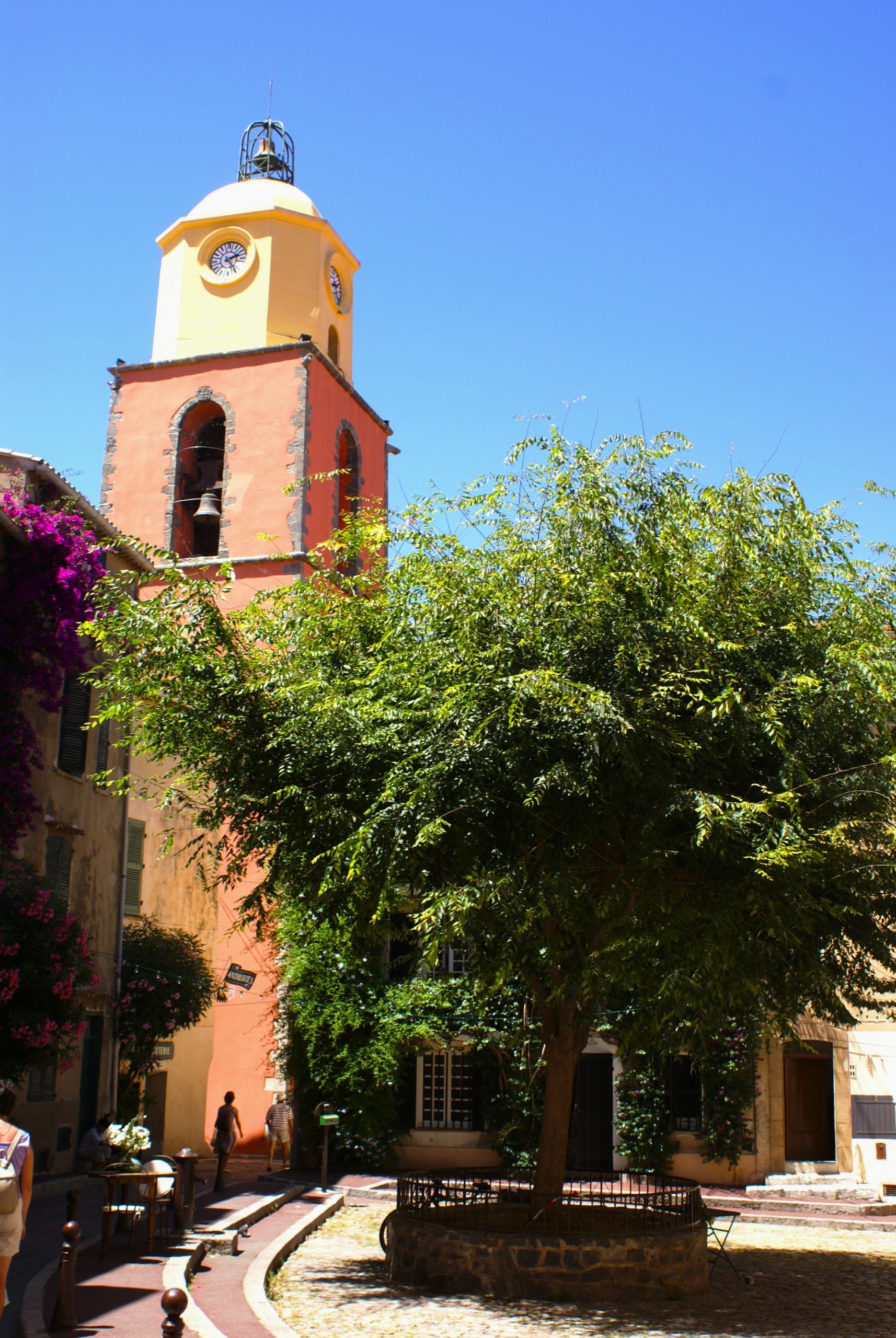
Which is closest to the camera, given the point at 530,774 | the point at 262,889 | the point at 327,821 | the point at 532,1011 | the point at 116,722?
the point at 530,774

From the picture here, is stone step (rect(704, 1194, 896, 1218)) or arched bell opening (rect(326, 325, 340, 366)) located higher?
arched bell opening (rect(326, 325, 340, 366))

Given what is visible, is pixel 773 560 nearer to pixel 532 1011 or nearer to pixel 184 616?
pixel 184 616

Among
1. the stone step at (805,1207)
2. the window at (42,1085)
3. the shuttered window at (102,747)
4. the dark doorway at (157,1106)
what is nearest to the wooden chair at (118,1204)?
the window at (42,1085)

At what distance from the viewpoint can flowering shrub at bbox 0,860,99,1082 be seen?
14336 millimetres

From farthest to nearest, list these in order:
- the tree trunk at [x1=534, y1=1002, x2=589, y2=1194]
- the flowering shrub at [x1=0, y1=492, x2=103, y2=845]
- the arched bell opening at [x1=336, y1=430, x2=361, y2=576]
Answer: the arched bell opening at [x1=336, y1=430, x2=361, y2=576]
the flowering shrub at [x1=0, y1=492, x2=103, y2=845]
the tree trunk at [x1=534, y1=1002, x2=589, y2=1194]

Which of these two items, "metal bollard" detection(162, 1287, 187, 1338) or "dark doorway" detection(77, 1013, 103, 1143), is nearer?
"metal bollard" detection(162, 1287, 187, 1338)

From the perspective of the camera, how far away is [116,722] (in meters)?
20.5

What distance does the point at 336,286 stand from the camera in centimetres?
3047

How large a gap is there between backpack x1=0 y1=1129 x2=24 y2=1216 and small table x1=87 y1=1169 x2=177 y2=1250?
16.9ft

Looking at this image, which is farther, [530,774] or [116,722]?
[116,722]

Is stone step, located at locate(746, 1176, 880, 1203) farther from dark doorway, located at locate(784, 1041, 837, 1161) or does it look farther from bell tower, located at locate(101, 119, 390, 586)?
bell tower, located at locate(101, 119, 390, 586)

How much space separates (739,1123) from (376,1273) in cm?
1014


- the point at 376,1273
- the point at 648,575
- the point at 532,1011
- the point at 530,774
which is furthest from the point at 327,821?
the point at 532,1011

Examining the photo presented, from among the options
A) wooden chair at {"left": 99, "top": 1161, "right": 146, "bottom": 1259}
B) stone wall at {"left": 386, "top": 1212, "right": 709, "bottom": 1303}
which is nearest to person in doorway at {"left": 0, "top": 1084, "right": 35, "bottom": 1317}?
wooden chair at {"left": 99, "top": 1161, "right": 146, "bottom": 1259}
